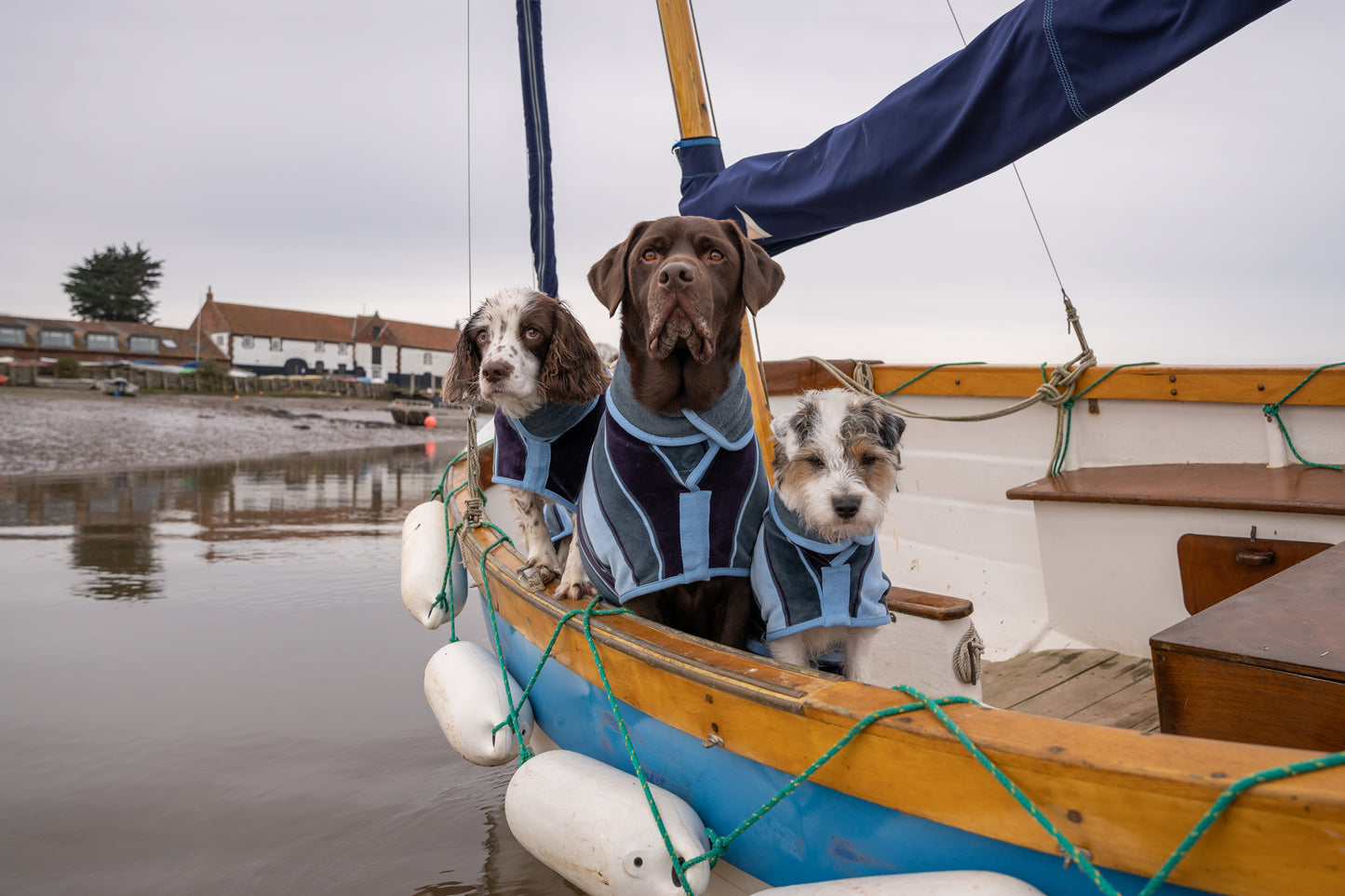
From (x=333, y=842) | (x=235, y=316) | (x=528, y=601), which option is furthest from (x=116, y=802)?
(x=235, y=316)

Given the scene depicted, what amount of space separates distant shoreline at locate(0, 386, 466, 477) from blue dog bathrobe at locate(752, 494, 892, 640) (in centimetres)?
1839

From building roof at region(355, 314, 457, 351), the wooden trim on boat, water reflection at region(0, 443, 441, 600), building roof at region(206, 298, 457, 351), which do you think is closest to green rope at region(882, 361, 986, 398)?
the wooden trim on boat

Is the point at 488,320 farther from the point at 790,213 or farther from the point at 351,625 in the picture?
the point at 351,625

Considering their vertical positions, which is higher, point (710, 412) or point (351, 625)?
point (710, 412)

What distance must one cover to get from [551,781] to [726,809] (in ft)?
1.98

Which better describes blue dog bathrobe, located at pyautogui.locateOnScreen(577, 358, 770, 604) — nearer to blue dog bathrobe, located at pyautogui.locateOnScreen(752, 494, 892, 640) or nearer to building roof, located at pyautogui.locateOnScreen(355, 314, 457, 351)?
blue dog bathrobe, located at pyautogui.locateOnScreen(752, 494, 892, 640)

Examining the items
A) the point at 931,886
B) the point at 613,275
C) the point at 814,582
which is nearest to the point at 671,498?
the point at 814,582

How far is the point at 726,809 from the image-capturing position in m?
2.20

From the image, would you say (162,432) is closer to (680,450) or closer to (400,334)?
(680,450)

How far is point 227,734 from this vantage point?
188 inches

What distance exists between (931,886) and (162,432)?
26.7 m

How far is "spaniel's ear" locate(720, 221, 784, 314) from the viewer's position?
2.76 metres

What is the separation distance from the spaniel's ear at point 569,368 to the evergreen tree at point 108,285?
231 ft

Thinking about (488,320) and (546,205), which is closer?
(488,320)
